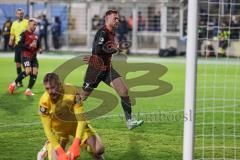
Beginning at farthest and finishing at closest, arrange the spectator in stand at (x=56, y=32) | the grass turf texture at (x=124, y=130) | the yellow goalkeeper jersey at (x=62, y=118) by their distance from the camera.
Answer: the spectator in stand at (x=56, y=32)
the grass turf texture at (x=124, y=130)
the yellow goalkeeper jersey at (x=62, y=118)

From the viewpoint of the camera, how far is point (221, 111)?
13125 mm

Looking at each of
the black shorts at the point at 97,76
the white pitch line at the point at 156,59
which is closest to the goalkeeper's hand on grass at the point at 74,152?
the black shorts at the point at 97,76

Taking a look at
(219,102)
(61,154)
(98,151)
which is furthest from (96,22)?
(61,154)

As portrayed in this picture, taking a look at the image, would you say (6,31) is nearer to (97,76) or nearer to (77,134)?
(97,76)

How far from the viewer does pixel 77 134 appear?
6949 millimetres

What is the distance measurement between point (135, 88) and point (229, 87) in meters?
3.24

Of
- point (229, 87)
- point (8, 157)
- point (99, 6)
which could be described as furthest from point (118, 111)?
point (99, 6)

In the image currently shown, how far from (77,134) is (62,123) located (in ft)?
1.63

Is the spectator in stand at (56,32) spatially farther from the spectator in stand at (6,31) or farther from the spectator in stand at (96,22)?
the spectator in stand at (6,31)

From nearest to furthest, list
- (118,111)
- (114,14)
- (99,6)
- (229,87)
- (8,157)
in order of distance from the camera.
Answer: (8,157), (114,14), (118,111), (229,87), (99,6)

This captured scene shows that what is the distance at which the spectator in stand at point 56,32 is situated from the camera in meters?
31.7

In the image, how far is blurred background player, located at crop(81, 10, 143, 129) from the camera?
1045cm

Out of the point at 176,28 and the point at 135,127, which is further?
the point at 176,28

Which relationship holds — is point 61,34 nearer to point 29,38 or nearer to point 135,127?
point 29,38
